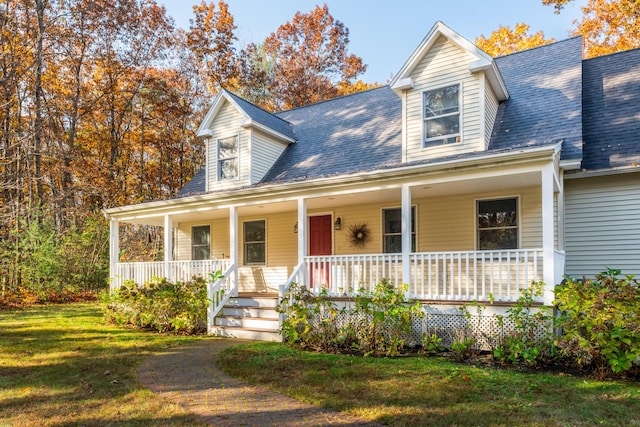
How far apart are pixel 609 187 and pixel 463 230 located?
2.90 m

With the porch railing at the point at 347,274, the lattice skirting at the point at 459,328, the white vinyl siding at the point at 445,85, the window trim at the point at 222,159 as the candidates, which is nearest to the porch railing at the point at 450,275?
the porch railing at the point at 347,274

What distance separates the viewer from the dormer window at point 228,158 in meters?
12.7

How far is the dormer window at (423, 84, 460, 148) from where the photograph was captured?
9531 millimetres

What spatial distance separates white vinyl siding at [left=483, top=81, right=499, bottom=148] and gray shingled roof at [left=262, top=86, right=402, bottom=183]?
6.41ft

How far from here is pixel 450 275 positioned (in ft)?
25.3

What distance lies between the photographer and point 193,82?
82.7ft

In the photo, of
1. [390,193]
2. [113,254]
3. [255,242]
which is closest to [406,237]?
[390,193]

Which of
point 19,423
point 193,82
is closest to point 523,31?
point 193,82

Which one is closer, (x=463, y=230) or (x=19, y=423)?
(x=19, y=423)

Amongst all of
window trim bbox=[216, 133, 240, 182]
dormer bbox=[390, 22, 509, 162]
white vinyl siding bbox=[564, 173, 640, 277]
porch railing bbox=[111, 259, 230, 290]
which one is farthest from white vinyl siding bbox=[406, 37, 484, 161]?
porch railing bbox=[111, 259, 230, 290]

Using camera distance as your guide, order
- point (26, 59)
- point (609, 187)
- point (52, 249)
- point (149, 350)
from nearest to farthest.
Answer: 1. point (149, 350)
2. point (609, 187)
3. point (52, 249)
4. point (26, 59)

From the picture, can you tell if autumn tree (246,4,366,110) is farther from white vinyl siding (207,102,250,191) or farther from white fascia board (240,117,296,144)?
white vinyl siding (207,102,250,191)

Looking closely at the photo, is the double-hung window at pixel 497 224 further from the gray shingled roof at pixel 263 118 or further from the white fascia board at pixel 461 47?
the gray shingled roof at pixel 263 118

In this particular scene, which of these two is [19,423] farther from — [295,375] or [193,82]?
[193,82]
